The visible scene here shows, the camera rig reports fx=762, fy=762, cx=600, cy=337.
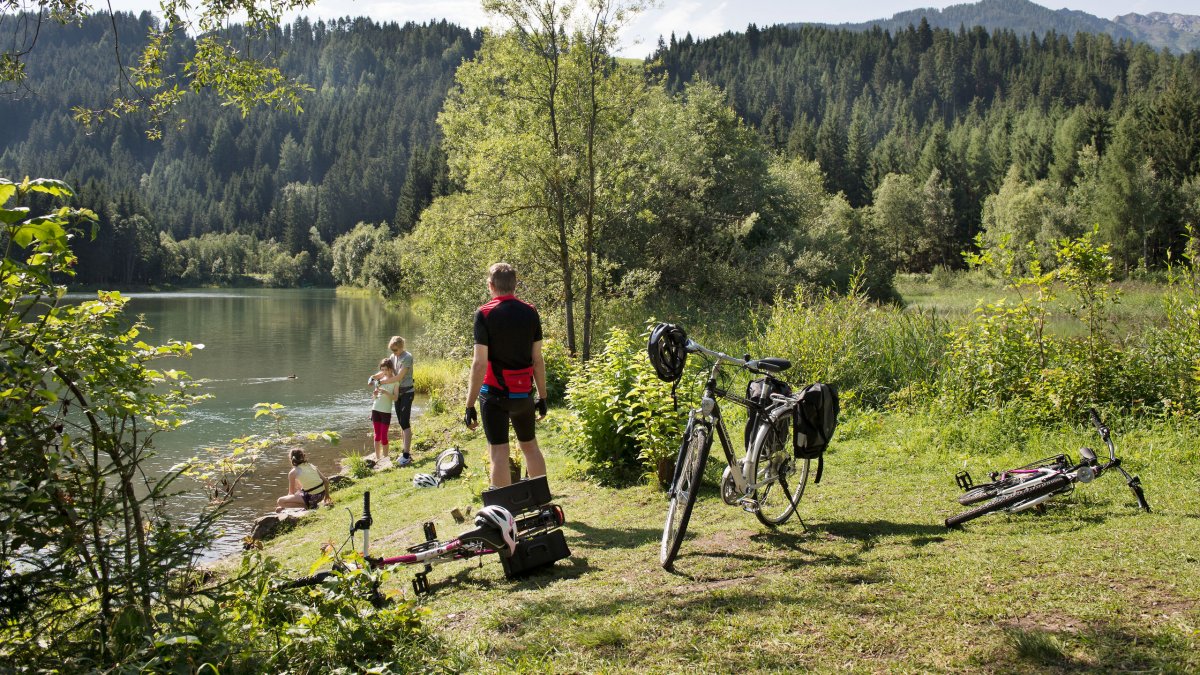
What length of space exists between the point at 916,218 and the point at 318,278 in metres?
90.6

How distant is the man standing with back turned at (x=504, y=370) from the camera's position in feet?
20.3

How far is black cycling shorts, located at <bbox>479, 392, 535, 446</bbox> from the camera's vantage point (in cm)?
634

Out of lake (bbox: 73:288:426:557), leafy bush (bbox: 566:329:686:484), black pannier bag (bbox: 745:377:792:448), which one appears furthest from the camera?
lake (bbox: 73:288:426:557)

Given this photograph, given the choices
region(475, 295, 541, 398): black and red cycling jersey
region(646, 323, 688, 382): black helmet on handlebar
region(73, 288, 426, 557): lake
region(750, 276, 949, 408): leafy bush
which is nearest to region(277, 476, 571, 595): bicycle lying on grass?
region(475, 295, 541, 398): black and red cycling jersey

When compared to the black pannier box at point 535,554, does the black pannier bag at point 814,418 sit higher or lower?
higher

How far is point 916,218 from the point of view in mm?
74188

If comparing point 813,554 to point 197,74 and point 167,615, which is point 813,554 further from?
point 197,74

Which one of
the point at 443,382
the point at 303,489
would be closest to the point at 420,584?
the point at 303,489

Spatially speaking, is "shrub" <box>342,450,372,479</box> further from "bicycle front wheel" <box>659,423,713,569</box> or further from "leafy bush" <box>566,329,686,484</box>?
"bicycle front wheel" <box>659,423,713,569</box>

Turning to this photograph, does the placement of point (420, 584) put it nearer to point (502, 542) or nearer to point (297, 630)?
point (502, 542)

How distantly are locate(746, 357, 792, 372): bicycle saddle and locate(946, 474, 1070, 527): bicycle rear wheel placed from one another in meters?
1.63

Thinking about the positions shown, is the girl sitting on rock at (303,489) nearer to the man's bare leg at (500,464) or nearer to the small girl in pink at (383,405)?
the small girl in pink at (383,405)

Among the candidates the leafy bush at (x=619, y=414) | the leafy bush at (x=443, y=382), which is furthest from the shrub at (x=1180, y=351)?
the leafy bush at (x=443, y=382)

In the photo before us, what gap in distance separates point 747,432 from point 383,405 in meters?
8.57
